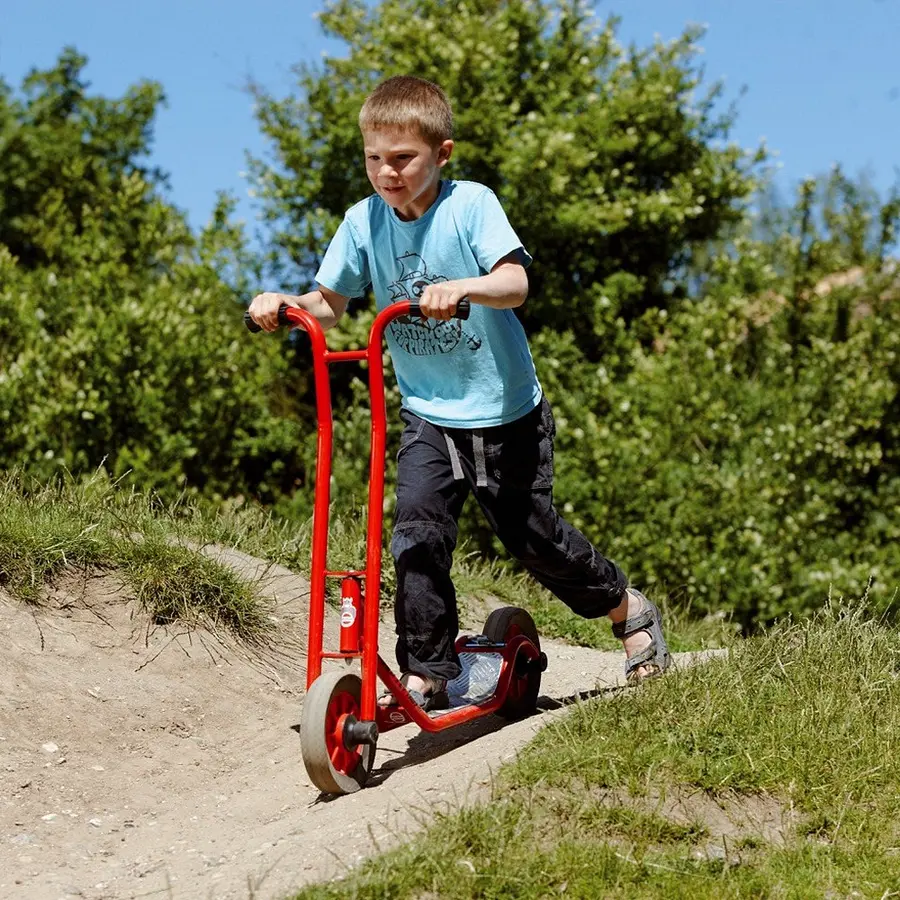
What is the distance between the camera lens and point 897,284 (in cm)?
1113

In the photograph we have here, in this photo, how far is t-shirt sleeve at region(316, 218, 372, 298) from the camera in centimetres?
392

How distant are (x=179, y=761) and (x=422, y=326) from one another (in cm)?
163

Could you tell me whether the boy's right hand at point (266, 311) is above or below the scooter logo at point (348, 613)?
above

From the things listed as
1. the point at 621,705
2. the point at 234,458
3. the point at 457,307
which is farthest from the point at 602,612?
the point at 234,458

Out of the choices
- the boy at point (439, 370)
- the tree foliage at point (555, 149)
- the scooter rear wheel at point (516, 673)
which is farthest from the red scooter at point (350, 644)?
the tree foliage at point (555, 149)

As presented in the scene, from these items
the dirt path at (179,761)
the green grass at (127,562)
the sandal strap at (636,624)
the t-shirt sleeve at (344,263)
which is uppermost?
the t-shirt sleeve at (344,263)

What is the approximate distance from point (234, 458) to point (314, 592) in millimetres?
5930

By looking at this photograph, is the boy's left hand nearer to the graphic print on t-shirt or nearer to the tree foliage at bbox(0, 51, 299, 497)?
the graphic print on t-shirt

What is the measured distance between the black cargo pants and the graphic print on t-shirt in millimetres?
228

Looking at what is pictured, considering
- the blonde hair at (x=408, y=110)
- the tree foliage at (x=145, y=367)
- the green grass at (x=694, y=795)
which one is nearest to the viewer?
the green grass at (x=694, y=795)

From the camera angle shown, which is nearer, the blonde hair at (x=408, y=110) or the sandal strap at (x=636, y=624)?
the blonde hair at (x=408, y=110)

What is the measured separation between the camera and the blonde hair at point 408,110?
3.63 meters

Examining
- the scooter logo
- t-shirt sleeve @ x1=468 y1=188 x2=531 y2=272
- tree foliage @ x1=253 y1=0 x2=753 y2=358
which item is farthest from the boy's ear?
tree foliage @ x1=253 y1=0 x2=753 y2=358

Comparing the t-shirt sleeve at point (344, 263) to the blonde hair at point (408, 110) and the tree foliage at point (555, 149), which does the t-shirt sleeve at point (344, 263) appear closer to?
the blonde hair at point (408, 110)
